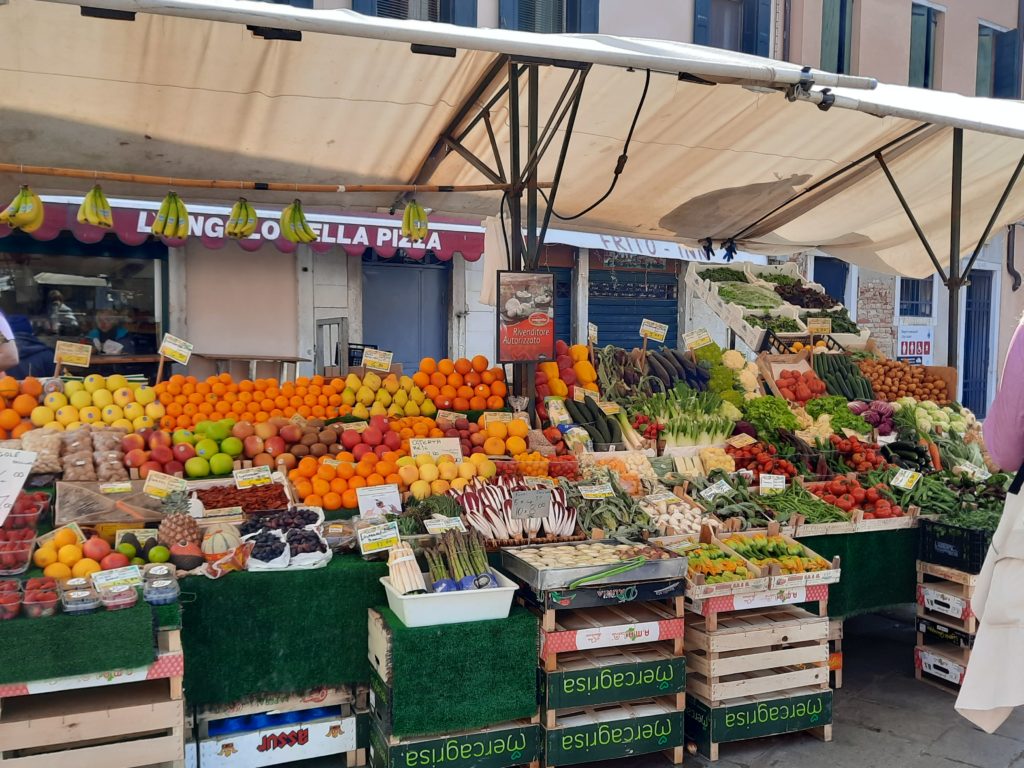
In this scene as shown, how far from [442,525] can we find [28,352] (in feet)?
18.8

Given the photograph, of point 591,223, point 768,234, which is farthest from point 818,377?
point 591,223

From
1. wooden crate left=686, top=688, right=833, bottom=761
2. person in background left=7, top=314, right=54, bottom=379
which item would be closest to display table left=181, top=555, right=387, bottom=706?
wooden crate left=686, top=688, right=833, bottom=761

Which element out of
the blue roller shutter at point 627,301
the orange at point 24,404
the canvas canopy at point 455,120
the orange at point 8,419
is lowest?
the orange at point 8,419

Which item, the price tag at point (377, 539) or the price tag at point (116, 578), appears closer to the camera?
the price tag at point (116, 578)

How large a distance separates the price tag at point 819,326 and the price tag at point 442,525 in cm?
448

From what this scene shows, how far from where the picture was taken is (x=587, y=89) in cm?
500

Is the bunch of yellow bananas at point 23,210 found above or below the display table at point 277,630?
above

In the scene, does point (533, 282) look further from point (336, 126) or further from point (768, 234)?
point (768, 234)

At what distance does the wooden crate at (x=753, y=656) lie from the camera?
12.3ft

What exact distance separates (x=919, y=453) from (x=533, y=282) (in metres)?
3.04

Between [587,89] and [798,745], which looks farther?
[587,89]

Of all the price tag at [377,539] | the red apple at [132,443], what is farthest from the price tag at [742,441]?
the red apple at [132,443]

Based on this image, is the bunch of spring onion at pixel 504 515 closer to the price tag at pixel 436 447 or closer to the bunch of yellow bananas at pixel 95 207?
the price tag at pixel 436 447

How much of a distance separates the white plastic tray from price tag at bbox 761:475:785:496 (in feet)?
7.05
